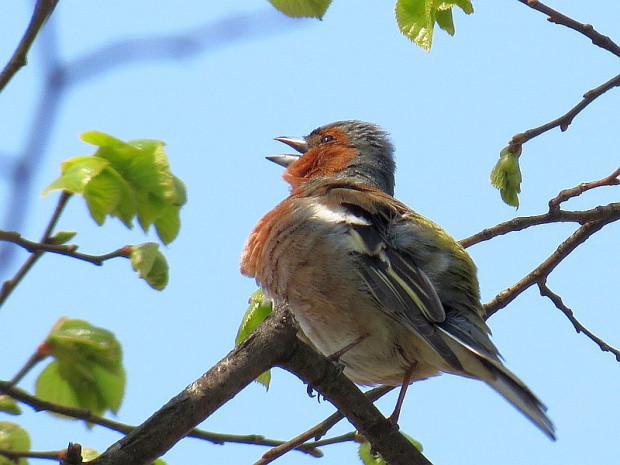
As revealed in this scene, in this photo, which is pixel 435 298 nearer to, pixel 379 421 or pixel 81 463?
pixel 379 421

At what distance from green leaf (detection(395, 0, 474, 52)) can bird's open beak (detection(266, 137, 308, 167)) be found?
3094mm

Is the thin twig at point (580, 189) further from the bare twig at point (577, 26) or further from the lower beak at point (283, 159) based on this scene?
the lower beak at point (283, 159)

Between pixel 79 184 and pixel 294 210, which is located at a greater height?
pixel 294 210

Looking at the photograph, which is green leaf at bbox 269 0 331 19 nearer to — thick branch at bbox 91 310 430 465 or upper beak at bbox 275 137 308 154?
thick branch at bbox 91 310 430 465

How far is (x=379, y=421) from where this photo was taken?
3883mm

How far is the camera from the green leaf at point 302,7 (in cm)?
374

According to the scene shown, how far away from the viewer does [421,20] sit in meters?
4.61

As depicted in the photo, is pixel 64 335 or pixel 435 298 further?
pixel 435 298

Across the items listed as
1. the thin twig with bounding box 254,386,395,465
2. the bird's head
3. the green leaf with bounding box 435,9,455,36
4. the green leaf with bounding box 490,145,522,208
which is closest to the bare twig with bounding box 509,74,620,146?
the green leaf with bounding box 490,145,522,208

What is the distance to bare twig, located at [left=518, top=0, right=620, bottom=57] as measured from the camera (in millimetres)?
4523

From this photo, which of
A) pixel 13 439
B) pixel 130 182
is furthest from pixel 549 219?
pixel 13 439

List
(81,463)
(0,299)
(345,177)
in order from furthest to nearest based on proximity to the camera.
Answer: (345,177)
(81,463)
(0,299)

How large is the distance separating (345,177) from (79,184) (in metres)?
4.11

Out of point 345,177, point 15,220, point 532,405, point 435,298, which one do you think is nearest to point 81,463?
point 15,220
